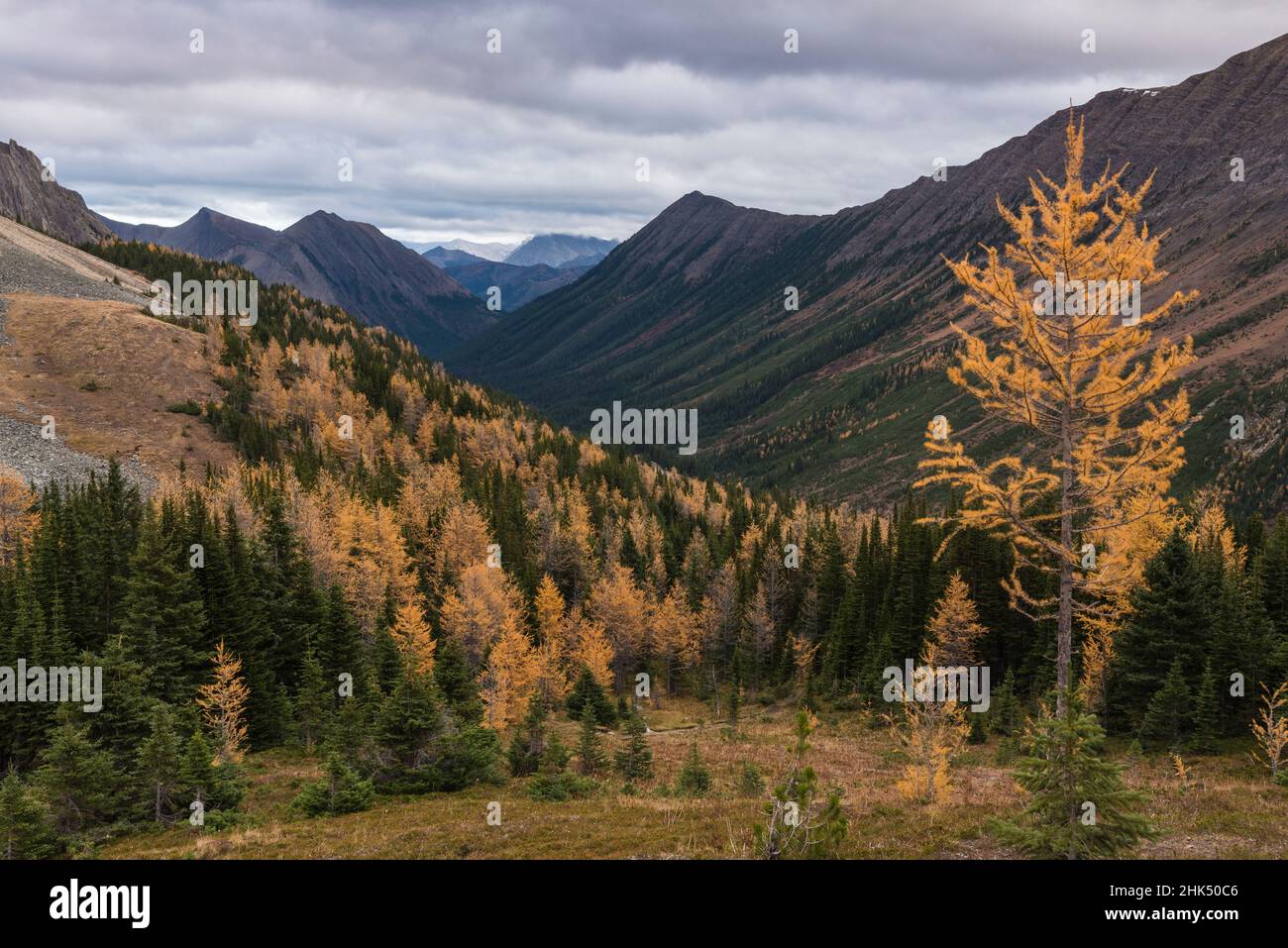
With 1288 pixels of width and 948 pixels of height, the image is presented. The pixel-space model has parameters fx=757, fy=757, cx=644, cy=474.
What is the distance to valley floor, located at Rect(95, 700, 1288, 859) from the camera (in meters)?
16.5

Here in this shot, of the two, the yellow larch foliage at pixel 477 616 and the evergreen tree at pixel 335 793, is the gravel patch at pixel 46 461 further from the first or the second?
the evergreen tree at pixel 335 793

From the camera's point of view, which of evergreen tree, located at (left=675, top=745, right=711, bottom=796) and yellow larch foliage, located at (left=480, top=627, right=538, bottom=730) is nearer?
evergreen tree, located at (left=675, top=745, right=711, bottom=796)

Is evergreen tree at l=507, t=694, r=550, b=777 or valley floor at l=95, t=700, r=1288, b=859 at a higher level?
valley floor at l=95, t=700, r=1288, b=859

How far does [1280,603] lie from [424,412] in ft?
460

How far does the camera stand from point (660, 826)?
64.3ft

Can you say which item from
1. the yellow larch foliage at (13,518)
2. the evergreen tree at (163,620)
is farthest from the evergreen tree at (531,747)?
the yellow larch foliage at (13,518)

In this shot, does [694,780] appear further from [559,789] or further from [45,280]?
[45,280]

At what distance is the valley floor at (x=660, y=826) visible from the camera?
1655 cm

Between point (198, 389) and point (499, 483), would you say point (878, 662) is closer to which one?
point (499, 483)

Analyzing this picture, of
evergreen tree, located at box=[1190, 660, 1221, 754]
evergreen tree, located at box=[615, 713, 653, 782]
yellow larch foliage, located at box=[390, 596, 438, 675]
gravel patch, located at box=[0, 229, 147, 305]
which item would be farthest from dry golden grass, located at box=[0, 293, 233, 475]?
evergreen tree, located at box=[1190, 660, 1221, 754]

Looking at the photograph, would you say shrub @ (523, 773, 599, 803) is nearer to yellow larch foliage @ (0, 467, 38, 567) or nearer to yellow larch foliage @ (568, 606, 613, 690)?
yellow larch foliage @ (568, 606, 613, 690)

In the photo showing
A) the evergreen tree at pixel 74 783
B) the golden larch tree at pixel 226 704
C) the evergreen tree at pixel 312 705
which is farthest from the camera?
the evergreen tree at pixel 312 705

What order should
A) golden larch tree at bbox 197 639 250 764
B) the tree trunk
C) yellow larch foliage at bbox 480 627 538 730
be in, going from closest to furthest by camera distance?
the tree trunk → golden larch tree at bbox 197 639 250 764 → yellow larch foliage at bbox 480 627 538 730

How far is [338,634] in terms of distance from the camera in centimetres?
5522
